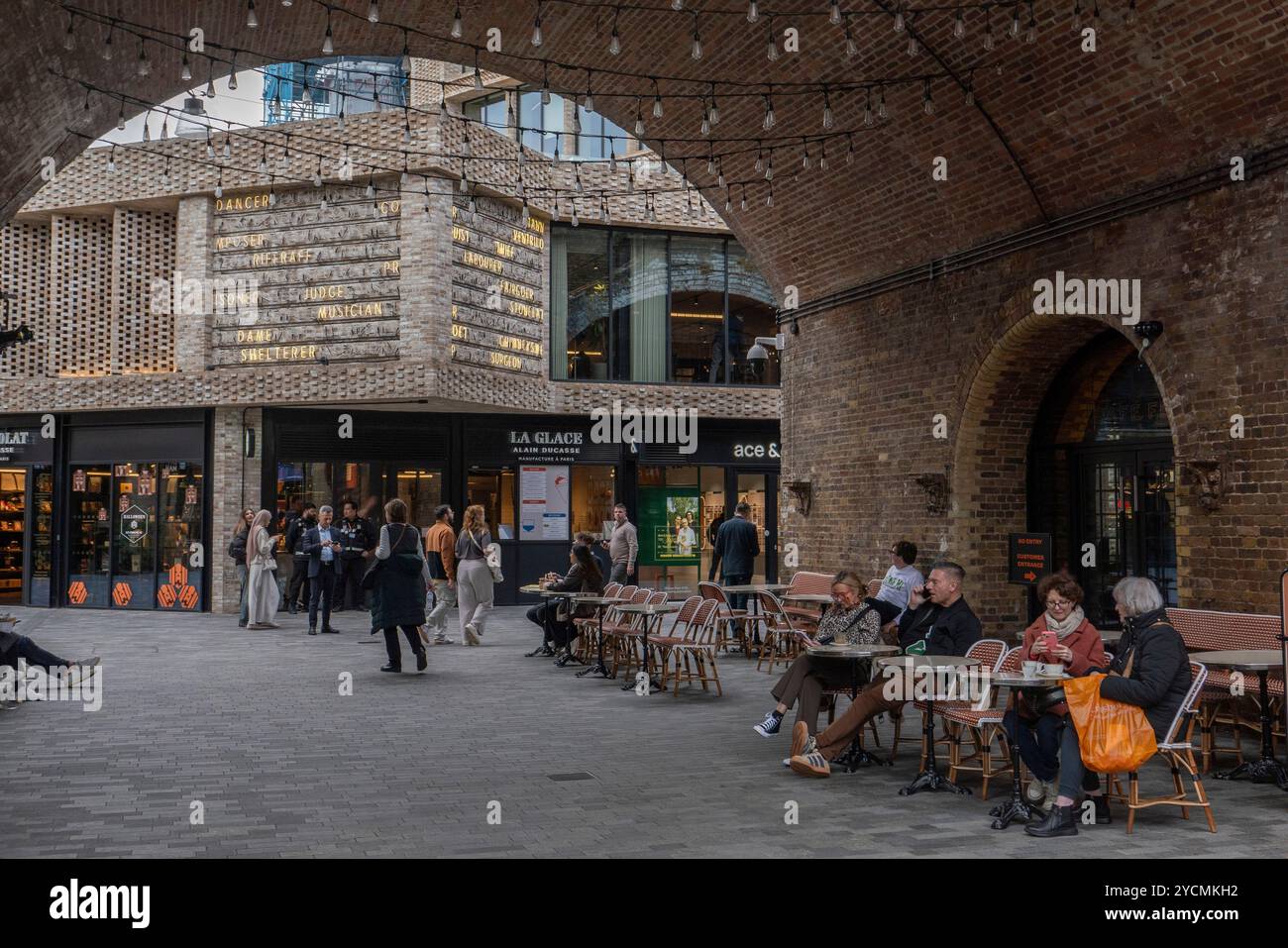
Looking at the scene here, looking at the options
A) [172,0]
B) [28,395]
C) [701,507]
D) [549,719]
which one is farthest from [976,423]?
[28,395]

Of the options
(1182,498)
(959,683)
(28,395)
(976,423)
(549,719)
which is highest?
(28,395)

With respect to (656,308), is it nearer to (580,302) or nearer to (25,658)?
(580,302)

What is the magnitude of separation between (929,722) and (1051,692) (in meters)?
0.83

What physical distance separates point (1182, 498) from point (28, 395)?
18508 mm

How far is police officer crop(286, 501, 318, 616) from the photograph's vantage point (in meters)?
18.3

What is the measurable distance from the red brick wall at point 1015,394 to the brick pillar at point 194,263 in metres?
9.99

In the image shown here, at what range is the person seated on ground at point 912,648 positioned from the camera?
7281mm

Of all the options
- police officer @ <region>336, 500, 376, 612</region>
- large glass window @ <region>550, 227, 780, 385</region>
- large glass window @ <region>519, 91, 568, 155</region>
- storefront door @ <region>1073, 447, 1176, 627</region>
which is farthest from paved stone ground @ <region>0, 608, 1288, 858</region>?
large glass window @ <region>519, 91, 568, 155</region>

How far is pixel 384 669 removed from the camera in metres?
12.4

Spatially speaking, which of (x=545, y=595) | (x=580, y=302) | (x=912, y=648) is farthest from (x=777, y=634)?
(x=580, y=302)

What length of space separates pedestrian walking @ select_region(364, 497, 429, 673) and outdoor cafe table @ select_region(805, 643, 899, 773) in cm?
532

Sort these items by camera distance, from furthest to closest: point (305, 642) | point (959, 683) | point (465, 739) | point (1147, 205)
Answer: point (305, 642) → point (1147, 205) → point (465, 739) → point (959, 683)

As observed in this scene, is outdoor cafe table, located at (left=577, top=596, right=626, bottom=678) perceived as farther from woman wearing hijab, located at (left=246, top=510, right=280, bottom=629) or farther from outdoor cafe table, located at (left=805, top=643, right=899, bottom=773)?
woman wearing hijab, located at (left=246, top=510, right=280, bottom=629)

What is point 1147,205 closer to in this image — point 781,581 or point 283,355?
point 781,581
